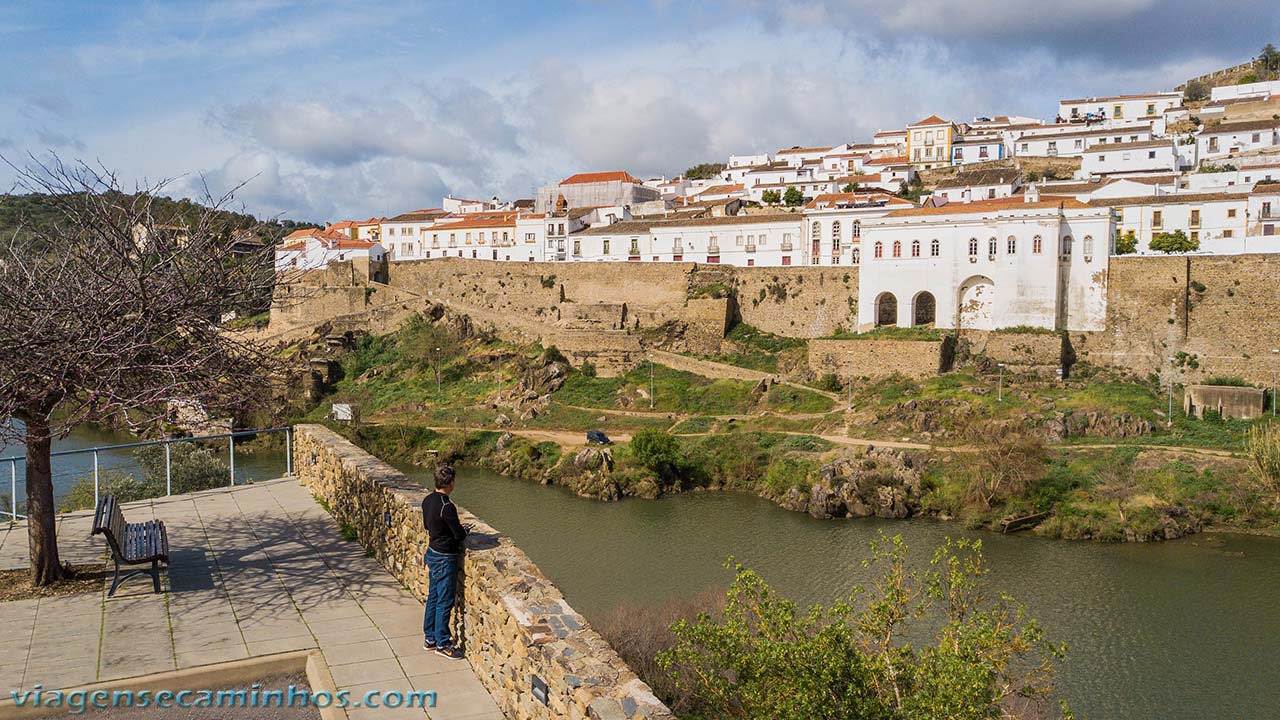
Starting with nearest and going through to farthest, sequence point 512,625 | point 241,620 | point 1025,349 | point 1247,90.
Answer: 1. point 512,625
2. point 241,620
3. point 1025,349
4. point 1247,90

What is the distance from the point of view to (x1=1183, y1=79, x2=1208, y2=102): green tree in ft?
227

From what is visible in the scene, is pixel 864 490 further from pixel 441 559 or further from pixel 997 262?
pixel 441 559

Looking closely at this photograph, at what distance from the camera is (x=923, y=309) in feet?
110

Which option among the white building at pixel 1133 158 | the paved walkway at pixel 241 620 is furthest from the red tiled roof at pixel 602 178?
the paved walkway at pixel 241 620

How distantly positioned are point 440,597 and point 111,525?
2462 millimetres

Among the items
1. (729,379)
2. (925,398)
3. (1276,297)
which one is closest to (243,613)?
(925,398)

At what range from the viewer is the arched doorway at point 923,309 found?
32688 millimetres

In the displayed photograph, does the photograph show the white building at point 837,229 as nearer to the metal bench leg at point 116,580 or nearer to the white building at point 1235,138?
the white building at point 1235,138

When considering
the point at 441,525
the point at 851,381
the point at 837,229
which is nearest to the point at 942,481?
the point at 851,381

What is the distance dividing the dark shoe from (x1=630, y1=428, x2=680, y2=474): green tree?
71.5 feet

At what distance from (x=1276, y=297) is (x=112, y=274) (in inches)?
1229

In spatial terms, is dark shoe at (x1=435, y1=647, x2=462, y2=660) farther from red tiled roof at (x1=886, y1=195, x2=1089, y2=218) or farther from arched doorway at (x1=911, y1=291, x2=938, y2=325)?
arched doorway at (x1=911, y1=291, x2=938, y2=325)

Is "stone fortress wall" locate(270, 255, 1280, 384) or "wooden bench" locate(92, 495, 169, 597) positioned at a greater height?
"stone fortress wall" locate(270, 255, 1280, 384)

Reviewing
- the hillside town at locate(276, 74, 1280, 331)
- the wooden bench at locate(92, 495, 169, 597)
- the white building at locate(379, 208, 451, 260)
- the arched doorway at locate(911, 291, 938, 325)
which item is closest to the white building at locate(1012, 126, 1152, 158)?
the hillside town at locate(276, 74, 1280, 331)
